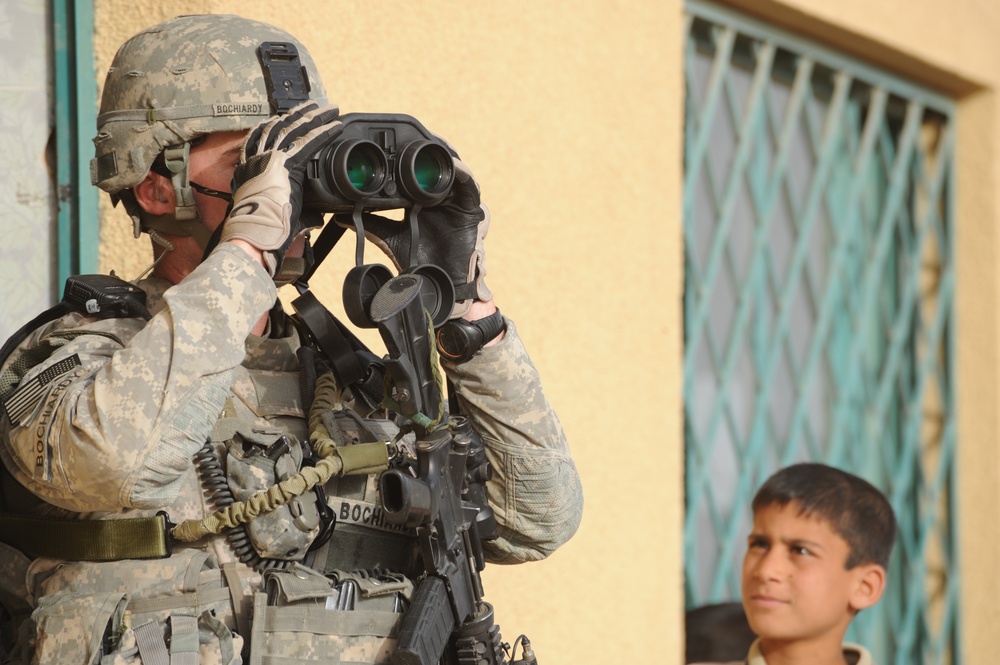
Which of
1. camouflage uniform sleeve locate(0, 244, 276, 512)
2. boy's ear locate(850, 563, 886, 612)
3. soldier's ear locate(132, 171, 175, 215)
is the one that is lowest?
boy's ear locate(850, 563, 886, 612)

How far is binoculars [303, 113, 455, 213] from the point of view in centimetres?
150

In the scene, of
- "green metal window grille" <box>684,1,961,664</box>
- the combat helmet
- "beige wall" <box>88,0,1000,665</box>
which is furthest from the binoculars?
"green metal window grille" <box>684,1,961,664</box>

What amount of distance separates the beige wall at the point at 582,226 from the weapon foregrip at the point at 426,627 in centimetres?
89

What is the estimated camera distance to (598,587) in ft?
9.18

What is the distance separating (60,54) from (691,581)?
199 centimetres

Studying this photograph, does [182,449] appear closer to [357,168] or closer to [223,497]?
[223,497]

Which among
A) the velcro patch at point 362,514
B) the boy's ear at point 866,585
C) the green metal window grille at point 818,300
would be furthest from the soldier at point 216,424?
the green metal window grille at point 818,300

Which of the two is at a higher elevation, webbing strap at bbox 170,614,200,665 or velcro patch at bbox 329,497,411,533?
velcro patch at bbox 329,497,411,533

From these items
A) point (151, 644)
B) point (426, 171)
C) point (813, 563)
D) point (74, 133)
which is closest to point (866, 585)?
point (813, 563)

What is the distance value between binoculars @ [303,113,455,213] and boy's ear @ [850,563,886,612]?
1.23 metres

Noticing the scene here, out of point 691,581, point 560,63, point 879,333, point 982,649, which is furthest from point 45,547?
point 982,649

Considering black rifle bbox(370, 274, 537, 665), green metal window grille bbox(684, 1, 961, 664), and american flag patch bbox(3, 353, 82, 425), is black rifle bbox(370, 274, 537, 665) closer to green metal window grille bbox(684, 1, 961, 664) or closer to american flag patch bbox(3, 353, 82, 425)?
american flag patch bbox(3, 353, 82, 425)

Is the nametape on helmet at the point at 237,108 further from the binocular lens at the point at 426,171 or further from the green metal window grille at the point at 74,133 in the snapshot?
the green metal window grille at the point at 74,133

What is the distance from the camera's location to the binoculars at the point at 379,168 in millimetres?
1499
